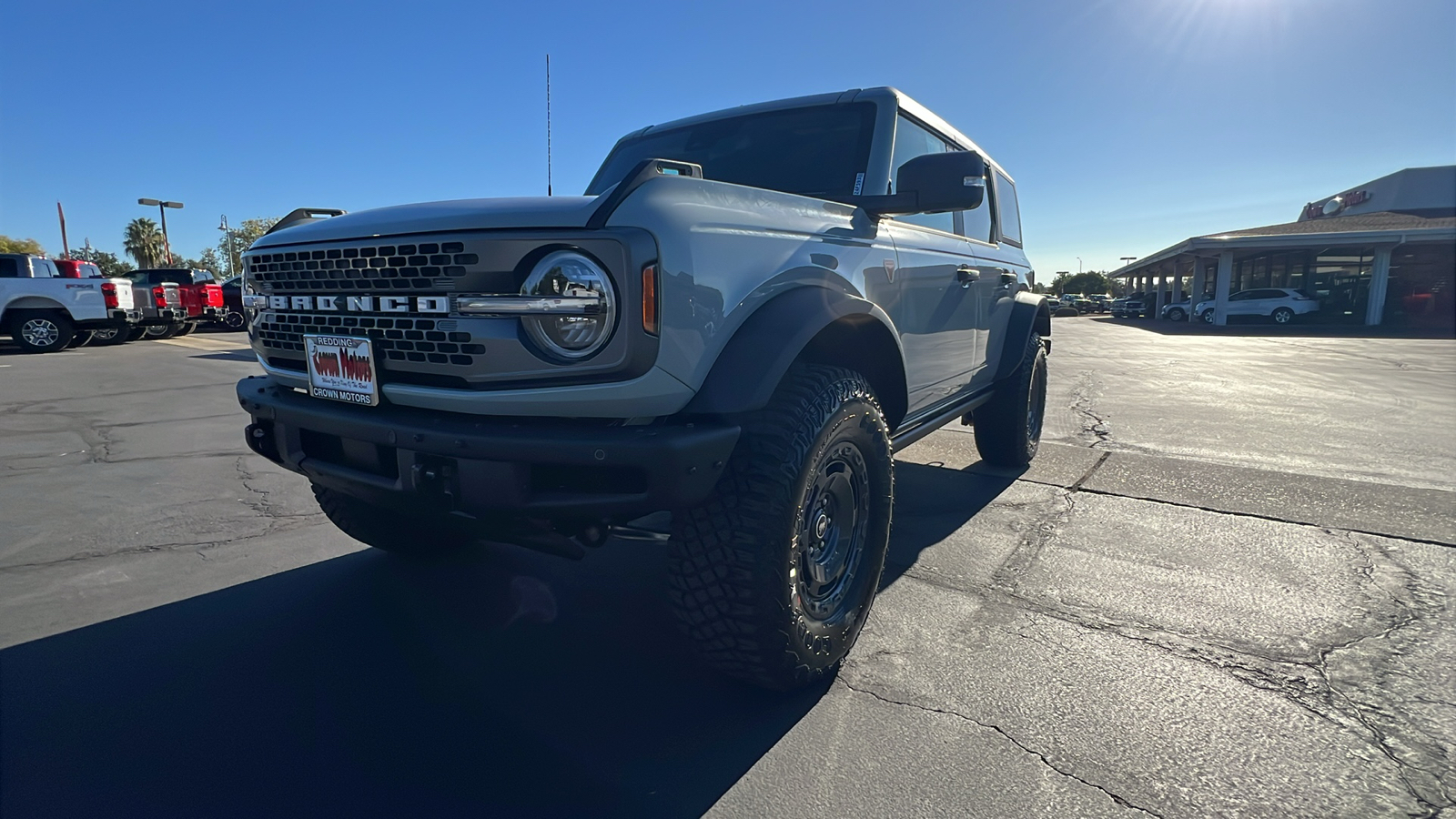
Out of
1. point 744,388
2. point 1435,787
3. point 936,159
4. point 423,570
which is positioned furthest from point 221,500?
point 1435,787

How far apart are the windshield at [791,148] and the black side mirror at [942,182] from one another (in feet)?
1.26

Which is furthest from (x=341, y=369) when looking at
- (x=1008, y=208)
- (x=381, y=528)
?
(x=1008, y=208)

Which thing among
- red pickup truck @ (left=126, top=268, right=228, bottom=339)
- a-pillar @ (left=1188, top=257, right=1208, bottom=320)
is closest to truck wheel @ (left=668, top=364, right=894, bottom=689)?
red pickup truck @ (left=126, top=268, right=228, bottom=339)

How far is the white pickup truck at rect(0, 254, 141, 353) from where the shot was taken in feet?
42.7

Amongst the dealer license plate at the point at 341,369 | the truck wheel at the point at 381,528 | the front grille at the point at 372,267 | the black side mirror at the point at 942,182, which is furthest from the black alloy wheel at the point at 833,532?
the truck wheel at the point at 381,528

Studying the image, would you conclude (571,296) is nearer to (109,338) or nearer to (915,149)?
(915,149)

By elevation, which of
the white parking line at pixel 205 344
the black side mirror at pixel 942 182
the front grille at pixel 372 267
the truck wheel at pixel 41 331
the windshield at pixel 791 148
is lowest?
the white parking line at pixel 205 344

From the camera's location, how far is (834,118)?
10.6 feet

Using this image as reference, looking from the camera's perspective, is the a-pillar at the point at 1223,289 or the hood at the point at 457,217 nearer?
the hood at the point at 457,217

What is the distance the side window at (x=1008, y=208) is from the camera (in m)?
4.93

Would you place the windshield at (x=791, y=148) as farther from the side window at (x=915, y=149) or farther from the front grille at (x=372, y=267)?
the front grille at (x=372, y=267)

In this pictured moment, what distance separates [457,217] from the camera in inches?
75.3

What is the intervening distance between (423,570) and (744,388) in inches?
77.7

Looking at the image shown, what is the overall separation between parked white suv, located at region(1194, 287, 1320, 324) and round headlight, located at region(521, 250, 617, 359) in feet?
112
